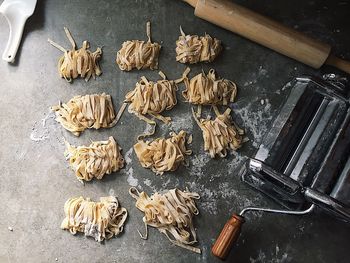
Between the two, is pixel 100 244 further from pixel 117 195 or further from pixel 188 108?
pixel 188 108

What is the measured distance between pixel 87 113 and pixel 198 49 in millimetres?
799

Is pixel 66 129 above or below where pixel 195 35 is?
below

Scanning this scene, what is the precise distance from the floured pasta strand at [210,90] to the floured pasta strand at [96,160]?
56 centimetres

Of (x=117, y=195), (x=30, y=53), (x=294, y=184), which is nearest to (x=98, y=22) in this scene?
(x=30, y=53)

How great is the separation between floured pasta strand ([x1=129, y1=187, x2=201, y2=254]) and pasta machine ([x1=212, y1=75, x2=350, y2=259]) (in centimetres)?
25

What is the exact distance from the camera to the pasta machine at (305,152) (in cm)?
254

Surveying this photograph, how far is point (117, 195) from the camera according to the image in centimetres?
296

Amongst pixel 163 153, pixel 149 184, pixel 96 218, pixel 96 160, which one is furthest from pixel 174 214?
pixel 96 160

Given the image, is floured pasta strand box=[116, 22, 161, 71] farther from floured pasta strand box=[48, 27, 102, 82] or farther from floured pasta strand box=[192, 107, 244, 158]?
floured pasta strand box=[192, 107, 244, 158]

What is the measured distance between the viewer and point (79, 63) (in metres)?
3.04

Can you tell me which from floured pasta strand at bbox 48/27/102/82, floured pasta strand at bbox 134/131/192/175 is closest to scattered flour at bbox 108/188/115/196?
floured pasta strand at bbox 134/131/192/175

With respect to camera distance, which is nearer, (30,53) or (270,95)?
(270,95)

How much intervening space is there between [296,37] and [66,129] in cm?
153

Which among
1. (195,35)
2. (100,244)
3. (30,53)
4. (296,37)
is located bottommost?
(100,244)
